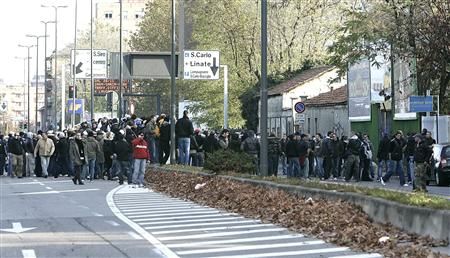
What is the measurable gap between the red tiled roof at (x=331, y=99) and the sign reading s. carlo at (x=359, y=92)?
3.22 metres

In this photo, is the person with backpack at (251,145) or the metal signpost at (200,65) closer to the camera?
the person with backpack at (251,145)

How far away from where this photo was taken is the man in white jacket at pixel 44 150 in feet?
121

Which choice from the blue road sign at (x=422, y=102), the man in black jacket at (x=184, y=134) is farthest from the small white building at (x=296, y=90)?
the man in black jacket at (x=184, y=134)

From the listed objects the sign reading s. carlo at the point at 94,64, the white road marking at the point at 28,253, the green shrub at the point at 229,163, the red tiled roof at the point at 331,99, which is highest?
the sign reading s. carlo at the point at 94,64

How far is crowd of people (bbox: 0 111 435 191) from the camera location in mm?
31505

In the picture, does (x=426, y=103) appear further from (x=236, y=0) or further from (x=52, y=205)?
(x=236, y=0)

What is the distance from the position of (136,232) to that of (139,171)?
44.2 feet

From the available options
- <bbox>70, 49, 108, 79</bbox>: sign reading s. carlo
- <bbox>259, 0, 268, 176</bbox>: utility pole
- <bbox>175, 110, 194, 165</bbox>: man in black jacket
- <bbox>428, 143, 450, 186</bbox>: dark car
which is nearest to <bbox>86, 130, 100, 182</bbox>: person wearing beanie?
<bbox>175, 110, 194, 165</bbox>: man in black jacket

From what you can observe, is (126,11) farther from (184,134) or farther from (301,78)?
(184,134)

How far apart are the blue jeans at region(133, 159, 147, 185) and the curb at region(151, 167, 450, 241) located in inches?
434

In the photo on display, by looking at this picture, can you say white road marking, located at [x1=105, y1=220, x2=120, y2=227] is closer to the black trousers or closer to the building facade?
the black trousers

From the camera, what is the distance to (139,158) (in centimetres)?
2884

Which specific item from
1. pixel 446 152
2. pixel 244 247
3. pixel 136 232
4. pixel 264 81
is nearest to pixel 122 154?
pixel 264 81

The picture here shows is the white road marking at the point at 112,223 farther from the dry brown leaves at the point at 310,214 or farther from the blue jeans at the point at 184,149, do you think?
the blue jeans at the point at 184,149
